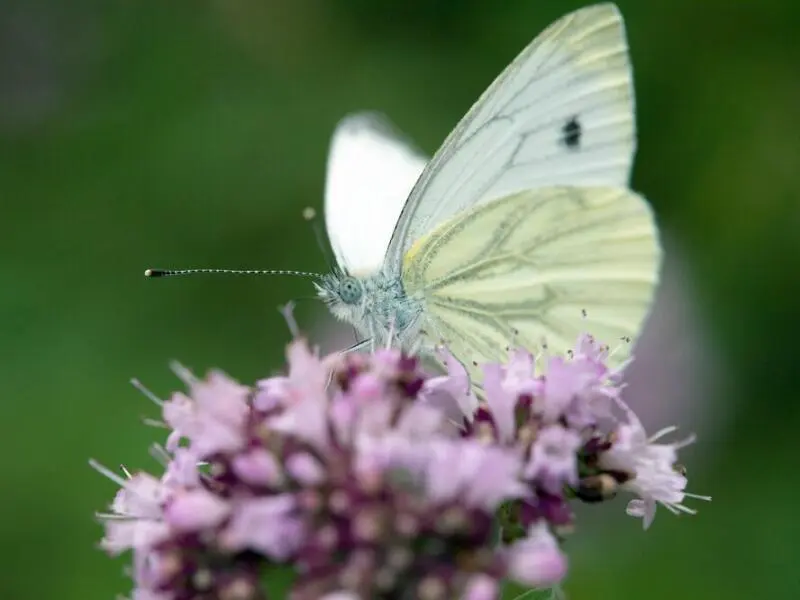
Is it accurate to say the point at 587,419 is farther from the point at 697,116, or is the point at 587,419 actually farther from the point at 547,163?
the point at 697,116

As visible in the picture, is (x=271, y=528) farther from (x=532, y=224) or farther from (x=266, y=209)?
(x=266, y=209)

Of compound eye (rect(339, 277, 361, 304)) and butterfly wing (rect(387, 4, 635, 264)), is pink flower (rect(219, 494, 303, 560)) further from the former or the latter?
butterfly wing (rect(387, 4, 635, 264))

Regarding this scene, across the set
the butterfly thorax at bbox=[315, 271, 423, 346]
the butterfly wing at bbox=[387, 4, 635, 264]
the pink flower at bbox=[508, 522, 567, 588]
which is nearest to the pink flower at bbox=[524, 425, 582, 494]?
the pink flower at bbox=[508, 522, 567, 588]

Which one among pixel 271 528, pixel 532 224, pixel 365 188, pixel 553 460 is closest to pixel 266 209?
pixel 365 188

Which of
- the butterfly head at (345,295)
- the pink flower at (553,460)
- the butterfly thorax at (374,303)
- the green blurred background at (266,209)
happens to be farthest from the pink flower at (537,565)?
the green blurred background at (266,209)

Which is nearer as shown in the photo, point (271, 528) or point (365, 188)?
point (271, 528)
